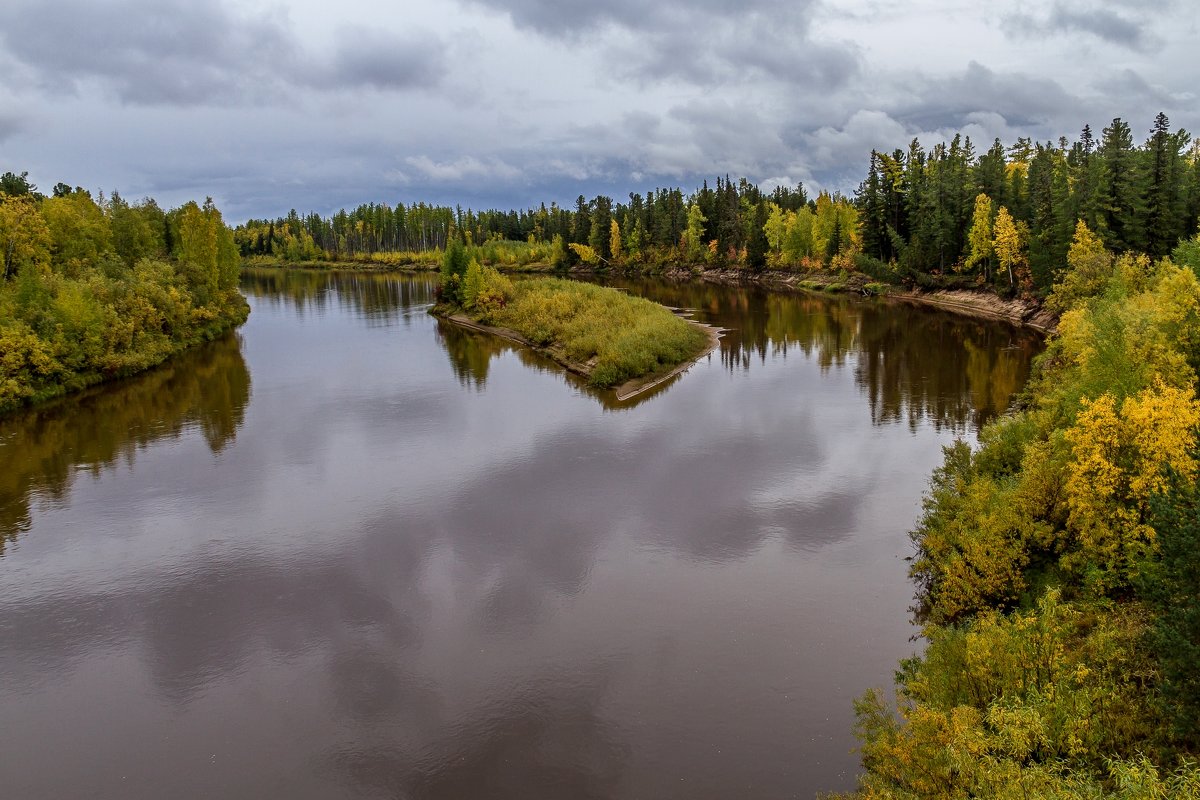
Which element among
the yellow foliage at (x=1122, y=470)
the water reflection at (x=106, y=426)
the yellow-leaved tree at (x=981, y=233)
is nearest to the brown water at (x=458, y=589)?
the water reflection at (x=106, y=426)

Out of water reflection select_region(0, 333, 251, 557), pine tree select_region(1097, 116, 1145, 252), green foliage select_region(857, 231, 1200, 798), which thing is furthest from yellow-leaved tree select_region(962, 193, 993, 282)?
water reflection select_region(0, 333, 251, 557)

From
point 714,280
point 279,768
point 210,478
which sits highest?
point 714,280

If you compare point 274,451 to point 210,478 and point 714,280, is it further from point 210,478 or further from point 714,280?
point 714,280

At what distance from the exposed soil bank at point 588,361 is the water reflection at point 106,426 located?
28.6 m

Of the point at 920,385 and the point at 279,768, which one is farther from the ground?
the point at 920,385

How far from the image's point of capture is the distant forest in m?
76.9

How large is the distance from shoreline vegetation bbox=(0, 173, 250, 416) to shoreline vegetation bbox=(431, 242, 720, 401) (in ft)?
108

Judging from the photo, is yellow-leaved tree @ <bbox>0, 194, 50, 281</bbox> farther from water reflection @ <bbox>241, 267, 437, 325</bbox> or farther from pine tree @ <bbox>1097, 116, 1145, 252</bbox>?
pine tree @ <bbox>1097, 116, 1145, 252</bbox>

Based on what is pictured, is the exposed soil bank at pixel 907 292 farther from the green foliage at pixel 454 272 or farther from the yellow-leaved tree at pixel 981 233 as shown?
the green foliage at pixel 454 272

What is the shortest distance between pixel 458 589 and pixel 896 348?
60260mm

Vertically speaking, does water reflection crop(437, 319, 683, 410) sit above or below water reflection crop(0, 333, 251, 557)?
above

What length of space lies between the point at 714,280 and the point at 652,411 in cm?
11374

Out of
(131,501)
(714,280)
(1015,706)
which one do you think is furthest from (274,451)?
(714,280)

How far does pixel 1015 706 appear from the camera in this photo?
15.0 metres
